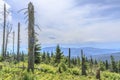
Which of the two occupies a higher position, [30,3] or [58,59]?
[30,3]

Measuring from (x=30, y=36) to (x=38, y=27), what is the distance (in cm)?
127

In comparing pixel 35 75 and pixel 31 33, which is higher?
pixel 31 33

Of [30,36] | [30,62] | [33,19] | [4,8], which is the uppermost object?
[4,8]

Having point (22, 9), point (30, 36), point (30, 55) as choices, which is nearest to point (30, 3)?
point (22, 9)

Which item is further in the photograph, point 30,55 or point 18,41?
point 18,41

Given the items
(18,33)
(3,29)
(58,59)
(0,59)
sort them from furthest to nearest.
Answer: (58,59)
(18,33)
(3,29)
(0,59)

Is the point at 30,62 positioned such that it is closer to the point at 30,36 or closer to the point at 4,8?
the point at 30,36

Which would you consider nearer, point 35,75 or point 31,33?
point 35,75

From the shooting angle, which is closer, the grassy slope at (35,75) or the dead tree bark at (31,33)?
the grassy slope at (35,75)

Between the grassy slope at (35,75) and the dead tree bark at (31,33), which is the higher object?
the dead tree bark at (31,33)

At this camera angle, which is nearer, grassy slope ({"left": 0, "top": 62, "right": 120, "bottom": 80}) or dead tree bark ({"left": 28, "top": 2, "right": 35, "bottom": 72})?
grassy slope ({"left": 0, "top": 62, "right": 120, "bottom": 80})

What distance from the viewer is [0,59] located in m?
48.8

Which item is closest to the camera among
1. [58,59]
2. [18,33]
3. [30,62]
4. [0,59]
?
[30,62]

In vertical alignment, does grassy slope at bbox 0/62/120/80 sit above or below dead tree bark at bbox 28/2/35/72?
below
